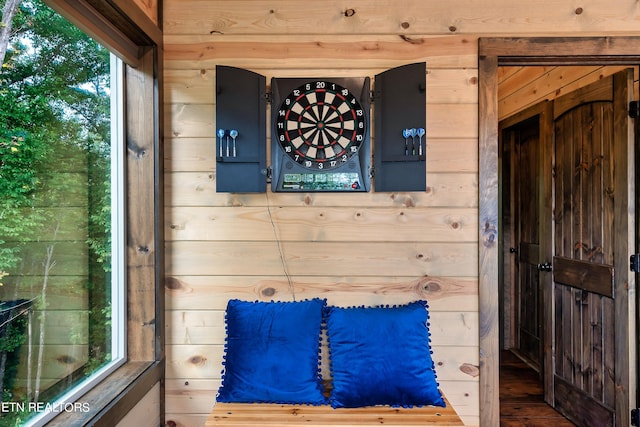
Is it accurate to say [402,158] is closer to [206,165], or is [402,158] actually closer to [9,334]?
[206,165]

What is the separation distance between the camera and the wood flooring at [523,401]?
256 centimetres

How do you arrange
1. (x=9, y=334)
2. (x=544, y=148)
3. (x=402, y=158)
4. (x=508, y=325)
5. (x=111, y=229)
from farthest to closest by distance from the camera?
(x=508, y=325) → (x=544, y=148) → (x=402, y=158) → (x=111, y=229) → (x=9, y=334)

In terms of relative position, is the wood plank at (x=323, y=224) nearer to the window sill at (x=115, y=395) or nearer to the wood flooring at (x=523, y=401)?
the window sill at (x=115, y=395)

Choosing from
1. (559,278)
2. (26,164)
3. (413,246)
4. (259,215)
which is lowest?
(559,278)

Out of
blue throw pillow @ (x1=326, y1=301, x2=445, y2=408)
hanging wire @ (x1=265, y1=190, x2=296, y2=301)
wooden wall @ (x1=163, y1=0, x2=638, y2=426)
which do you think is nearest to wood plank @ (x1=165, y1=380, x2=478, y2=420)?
wooden wall @ (x1=163, y1=0, x2=638, y2=426)

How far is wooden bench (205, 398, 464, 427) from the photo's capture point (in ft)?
4.90

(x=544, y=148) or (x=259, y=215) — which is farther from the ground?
(x=544, y=148)

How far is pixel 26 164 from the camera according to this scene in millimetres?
1164

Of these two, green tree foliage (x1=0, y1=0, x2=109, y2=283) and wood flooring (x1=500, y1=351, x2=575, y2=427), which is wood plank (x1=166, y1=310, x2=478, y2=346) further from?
wood flooring (x1=500, y1=351, x2=575, y2=427)

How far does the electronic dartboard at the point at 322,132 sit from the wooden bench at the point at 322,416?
99 centimetres

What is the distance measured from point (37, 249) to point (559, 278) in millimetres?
3021

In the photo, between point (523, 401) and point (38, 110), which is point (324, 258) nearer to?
point (38, 110)

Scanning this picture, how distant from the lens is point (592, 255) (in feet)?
7.82

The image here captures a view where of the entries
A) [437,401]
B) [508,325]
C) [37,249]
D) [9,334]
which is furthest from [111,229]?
[508,325]
